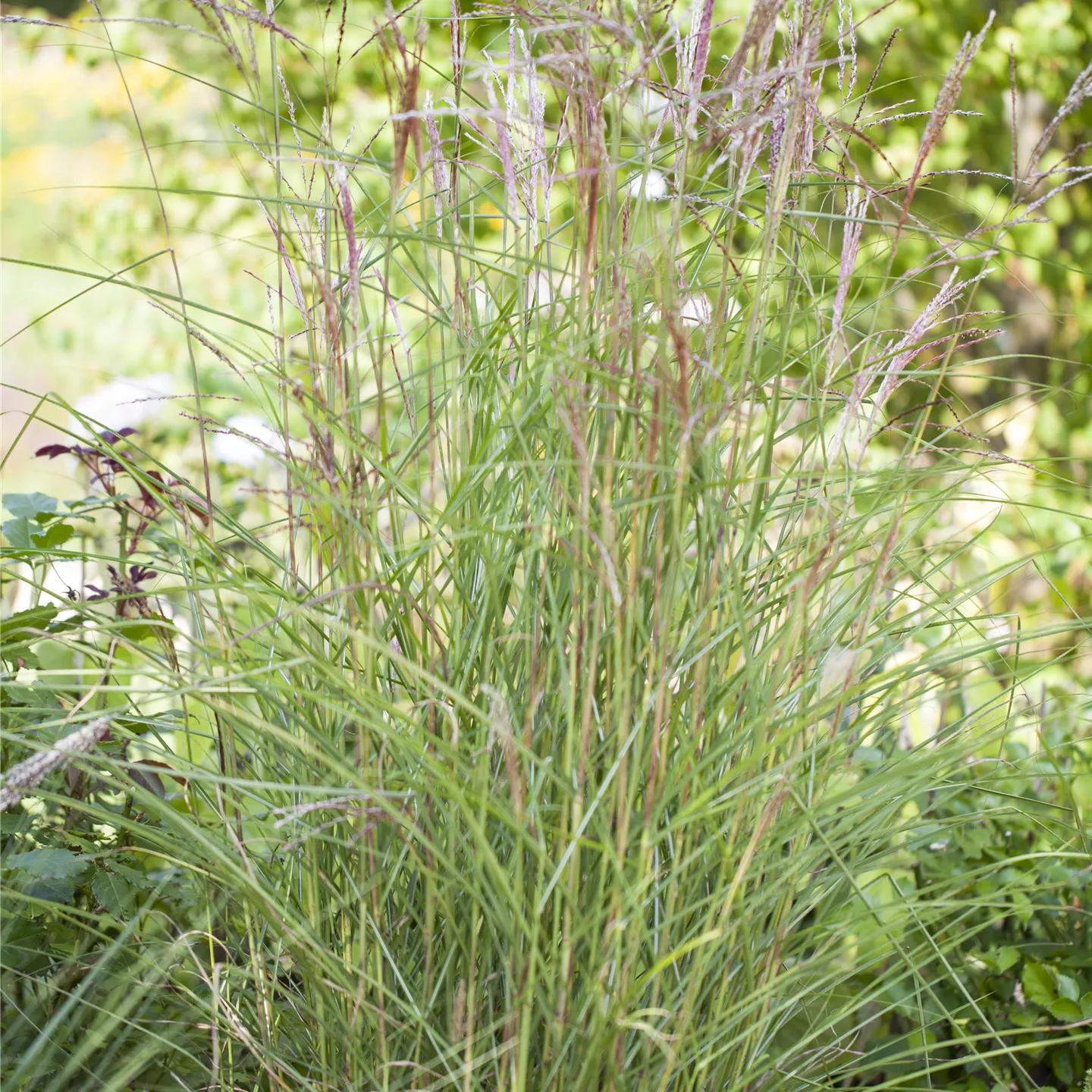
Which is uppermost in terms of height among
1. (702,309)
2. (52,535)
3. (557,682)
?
(702,309)

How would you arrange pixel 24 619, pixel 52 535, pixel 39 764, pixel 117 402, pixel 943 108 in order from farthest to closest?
pixel 117 402 < pixel 52 535 < pixel 24 619 < pixel 943 108 < pixel 39 764

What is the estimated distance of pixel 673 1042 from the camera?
70 cm

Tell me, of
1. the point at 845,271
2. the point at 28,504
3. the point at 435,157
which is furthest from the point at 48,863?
the point at 845,271

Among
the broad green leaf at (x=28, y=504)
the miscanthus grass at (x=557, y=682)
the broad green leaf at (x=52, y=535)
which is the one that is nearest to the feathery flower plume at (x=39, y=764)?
the miscanthus grass at (x=557, y=682)

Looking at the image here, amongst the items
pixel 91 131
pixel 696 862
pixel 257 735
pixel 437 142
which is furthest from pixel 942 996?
pixel 91 131

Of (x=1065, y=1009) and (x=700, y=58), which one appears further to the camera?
(x=1065, y=1009)

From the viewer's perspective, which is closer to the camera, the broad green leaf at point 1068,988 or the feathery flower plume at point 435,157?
the feathery flower plume at point 435,157

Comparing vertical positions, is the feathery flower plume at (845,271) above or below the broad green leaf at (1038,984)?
above

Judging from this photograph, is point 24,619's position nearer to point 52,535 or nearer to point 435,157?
point 52,535

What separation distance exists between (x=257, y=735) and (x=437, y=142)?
0.52m

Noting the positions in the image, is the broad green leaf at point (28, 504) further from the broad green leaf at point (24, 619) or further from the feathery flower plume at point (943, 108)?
the feathery flower plume at point (943, 108)

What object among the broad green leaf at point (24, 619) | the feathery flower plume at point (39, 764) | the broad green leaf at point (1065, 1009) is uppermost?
the broad green leaf at point (24, 619)

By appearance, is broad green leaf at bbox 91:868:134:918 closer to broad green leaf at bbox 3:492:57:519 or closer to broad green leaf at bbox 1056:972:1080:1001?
broad green leaf at bbox 3:492:57:519

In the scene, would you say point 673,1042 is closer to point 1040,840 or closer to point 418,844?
point 418,844
